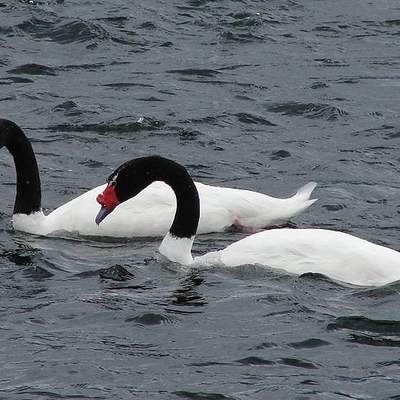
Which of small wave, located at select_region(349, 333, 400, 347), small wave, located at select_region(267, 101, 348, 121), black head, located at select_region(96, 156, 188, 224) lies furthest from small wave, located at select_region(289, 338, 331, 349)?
small wave, located at select_region(267, 101, 348, 121)

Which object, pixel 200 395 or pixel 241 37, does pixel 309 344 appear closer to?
pixel 200 395

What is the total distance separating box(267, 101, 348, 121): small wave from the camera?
61.9 feet

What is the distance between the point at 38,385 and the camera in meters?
10.3

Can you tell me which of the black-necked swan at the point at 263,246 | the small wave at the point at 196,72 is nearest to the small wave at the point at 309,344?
the black-necked swan at the point at 263,246

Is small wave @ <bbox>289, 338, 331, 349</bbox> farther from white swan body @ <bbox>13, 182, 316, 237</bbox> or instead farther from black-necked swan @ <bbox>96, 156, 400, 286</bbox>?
white swan body @ <bbox>13, 182, 316, 237</bbox>

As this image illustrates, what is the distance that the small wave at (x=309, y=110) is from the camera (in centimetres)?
1888

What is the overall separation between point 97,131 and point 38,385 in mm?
7897

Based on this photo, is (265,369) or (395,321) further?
(395,321)

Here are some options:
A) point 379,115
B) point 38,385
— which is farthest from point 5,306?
point 379,115

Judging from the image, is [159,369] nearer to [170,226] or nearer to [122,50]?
[170,226]

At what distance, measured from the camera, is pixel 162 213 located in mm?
14438

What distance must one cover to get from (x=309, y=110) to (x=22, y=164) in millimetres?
5058

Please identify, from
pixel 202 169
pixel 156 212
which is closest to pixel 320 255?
pixel 156 212

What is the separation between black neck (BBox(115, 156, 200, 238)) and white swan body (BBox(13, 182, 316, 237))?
87 cm
